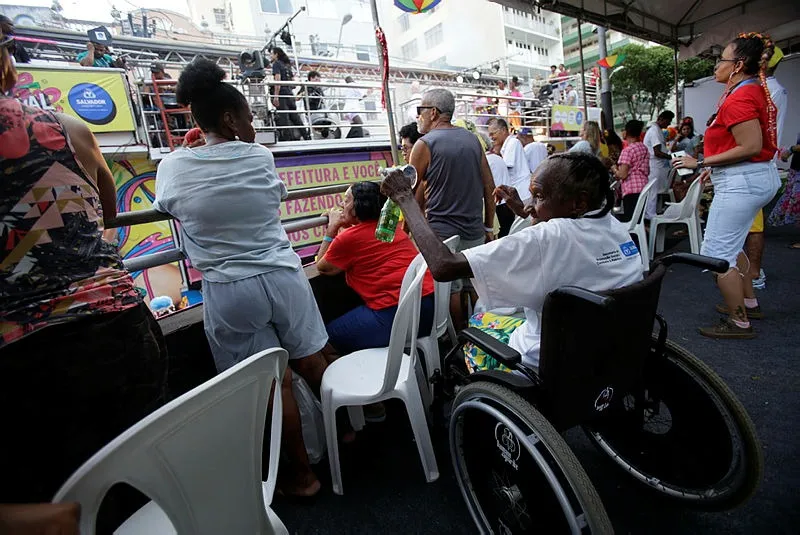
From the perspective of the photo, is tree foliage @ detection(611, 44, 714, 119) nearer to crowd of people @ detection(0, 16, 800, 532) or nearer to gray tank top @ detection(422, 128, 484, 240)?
crowd of people @ detection(0, 16, 800, 532)

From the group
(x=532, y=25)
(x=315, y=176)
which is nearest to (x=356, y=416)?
(x=315, y=176)

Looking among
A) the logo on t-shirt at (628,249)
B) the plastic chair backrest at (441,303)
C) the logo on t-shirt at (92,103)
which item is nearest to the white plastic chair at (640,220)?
the plastic chair backrest at (441,303)

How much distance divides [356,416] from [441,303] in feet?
2.37

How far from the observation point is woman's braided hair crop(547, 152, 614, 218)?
4.31ft

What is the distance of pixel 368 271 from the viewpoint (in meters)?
2.15

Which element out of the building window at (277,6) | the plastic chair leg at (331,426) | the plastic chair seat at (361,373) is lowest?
the plastic chair leg at (331,426)

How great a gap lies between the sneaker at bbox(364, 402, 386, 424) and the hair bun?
163cm

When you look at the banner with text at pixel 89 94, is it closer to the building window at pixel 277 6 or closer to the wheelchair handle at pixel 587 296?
the wheelchair handle at pixel 587 296

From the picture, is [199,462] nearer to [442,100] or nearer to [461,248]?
[461,248]

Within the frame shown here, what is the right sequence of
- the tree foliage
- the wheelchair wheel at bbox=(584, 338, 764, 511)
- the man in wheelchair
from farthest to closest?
the tree foliage < the wheelchair wheel at bbox=(584, 338, 764, 511) < the man in wheelchair

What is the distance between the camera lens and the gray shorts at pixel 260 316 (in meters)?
1.53

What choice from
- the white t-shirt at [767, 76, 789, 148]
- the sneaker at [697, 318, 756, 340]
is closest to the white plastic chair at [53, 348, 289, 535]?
the sneaker at [697, 318, 756, 340]

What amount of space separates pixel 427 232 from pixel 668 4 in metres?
7.34

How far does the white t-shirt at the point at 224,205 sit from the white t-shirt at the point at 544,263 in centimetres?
80
